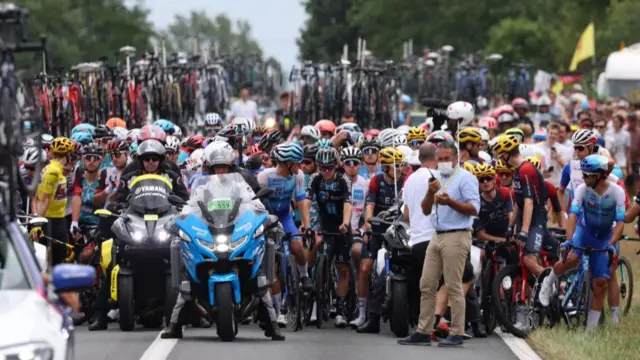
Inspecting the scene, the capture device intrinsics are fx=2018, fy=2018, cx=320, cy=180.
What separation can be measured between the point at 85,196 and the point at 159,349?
514cm

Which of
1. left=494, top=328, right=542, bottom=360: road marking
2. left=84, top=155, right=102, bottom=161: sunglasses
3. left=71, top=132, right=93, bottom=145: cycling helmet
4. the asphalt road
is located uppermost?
left=71, top=132, right=93, bottom=145: cycling helmet

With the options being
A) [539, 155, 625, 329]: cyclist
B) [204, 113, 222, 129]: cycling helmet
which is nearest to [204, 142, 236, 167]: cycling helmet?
[539, 155, 625, 329]: cyclist

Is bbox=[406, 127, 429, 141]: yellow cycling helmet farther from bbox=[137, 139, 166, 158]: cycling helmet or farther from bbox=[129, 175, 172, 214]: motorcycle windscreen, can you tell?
bbox=[129, 175, 172, 214]: motorcycle windscreen

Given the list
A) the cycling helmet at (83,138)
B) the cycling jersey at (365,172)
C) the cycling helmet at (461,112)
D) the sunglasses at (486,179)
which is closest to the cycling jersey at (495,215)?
the sunglasses at (486,179)

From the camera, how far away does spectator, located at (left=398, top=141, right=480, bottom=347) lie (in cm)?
1745

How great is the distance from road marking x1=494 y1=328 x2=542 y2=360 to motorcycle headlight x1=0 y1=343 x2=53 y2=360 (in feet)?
23.5

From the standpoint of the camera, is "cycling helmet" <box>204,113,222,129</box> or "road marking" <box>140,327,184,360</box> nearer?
"road marking" <box>140,327,184,360</box>

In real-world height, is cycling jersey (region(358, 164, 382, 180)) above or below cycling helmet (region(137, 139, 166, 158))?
below

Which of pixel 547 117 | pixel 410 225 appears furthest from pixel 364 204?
pixel 547 117

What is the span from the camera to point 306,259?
20062mm

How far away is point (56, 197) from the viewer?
21.2m

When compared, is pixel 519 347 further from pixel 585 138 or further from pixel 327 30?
pixel 327 30

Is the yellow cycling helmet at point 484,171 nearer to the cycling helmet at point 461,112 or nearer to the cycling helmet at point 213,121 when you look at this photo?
the cycling helmet at point 461,112

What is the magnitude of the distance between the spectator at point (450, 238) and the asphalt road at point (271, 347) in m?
0.28
